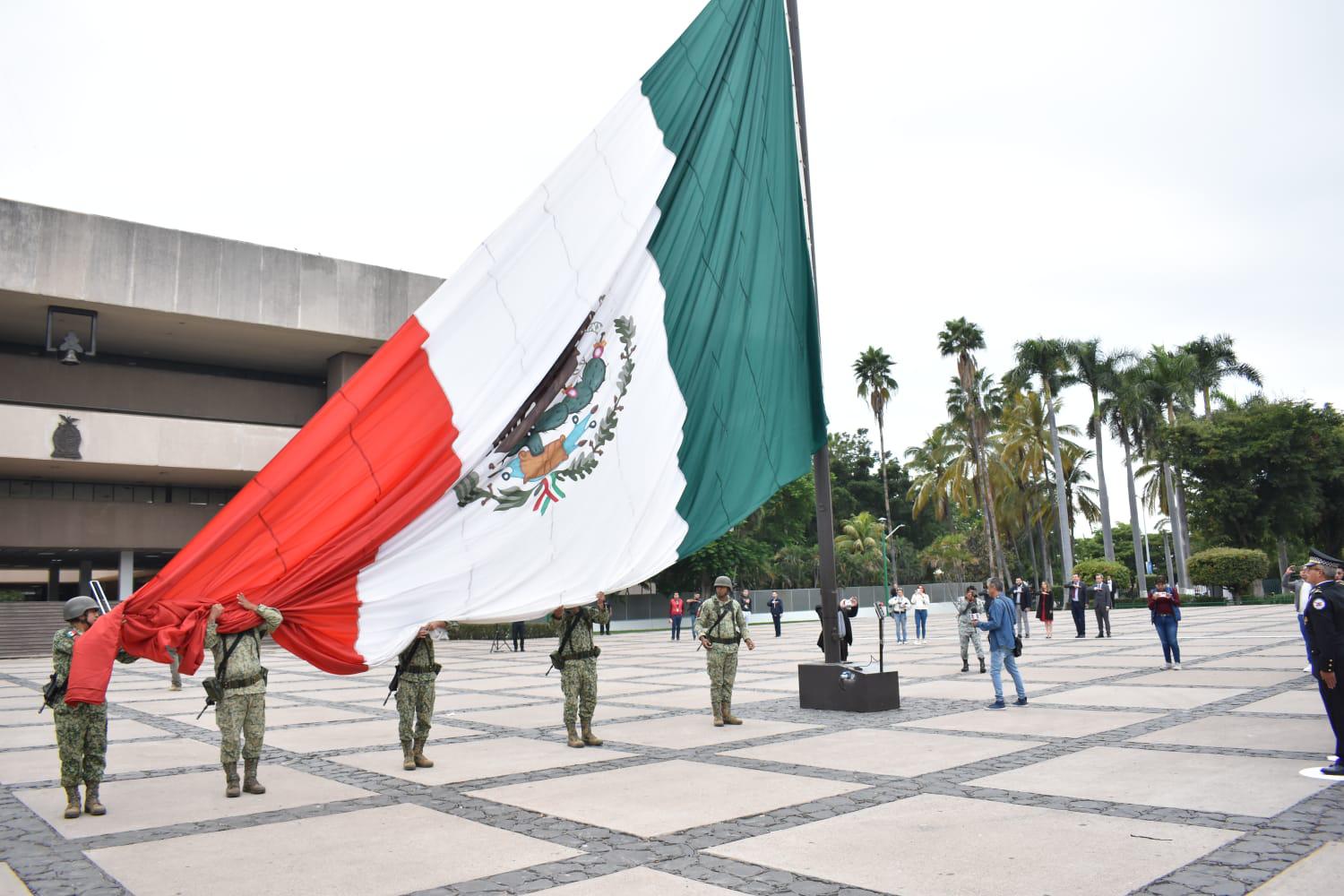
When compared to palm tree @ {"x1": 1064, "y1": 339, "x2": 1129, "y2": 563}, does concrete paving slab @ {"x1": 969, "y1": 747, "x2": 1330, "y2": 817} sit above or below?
below

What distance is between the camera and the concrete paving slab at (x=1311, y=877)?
459 cm

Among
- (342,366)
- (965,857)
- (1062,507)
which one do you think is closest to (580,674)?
(965,857)

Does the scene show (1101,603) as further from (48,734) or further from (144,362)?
(144,362)

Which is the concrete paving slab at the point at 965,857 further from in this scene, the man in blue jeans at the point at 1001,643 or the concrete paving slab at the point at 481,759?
the man in blue jeans at the point at 1001,643

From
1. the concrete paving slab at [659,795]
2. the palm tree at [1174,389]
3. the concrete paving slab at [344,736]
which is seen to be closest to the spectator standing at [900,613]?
the concrete paving slab at [344,736]

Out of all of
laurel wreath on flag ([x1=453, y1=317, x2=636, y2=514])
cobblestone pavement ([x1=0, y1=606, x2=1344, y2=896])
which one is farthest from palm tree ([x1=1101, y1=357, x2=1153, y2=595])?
laurel wreath on flag ([x1=453, y1=317, x2=636, y2=514])

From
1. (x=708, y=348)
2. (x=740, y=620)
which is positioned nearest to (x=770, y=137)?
(x=708, y=348)

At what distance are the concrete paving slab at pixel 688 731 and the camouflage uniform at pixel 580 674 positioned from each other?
57 cm

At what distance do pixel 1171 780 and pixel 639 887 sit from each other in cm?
455

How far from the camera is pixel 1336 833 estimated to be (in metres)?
5.61

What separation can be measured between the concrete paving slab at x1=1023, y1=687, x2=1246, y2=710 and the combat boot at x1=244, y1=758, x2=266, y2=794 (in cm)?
933

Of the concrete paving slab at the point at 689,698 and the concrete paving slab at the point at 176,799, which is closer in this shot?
the concrete paving slab at the point at 176,799

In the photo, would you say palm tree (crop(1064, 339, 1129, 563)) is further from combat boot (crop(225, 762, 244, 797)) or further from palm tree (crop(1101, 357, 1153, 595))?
combat boot (crop(225, 762, 244, 797))

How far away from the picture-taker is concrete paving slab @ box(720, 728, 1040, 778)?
8141 millimetres
